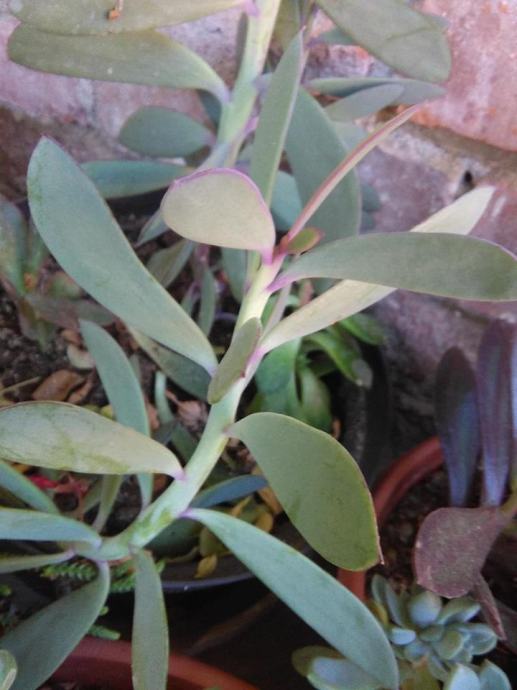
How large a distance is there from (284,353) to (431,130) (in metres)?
0.29

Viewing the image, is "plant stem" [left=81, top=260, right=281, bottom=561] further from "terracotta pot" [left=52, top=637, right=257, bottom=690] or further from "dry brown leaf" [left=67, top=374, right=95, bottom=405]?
"dry brown leaf" [left=67, top=374, right=95, bottom=405]

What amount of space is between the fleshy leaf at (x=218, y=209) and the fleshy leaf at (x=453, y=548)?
→ 0.27m

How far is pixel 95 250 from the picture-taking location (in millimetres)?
441

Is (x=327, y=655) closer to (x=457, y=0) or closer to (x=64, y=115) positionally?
(x=457, y=0)

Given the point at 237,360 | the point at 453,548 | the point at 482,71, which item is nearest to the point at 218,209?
the point at 237,360

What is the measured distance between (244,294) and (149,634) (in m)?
0.24

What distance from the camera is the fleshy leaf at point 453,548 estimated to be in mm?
489

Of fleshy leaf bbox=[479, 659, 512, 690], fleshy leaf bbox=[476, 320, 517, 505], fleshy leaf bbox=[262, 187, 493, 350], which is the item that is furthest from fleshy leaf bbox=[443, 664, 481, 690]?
fleshy leaf bbox=[262, 187, 493, 350]

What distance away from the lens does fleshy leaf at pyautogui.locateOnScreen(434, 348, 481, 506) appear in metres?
0.62

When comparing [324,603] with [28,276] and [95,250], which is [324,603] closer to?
[95,250]

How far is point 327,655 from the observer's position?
0.51 metres

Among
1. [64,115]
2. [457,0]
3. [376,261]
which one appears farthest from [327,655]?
[64,115]

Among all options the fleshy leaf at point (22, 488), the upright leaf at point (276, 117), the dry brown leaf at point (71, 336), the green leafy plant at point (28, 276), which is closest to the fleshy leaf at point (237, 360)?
the upright leaf at point (276, 117)

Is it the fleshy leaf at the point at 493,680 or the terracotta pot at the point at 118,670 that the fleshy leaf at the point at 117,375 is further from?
the fleshy leaf at the point at 493,680
